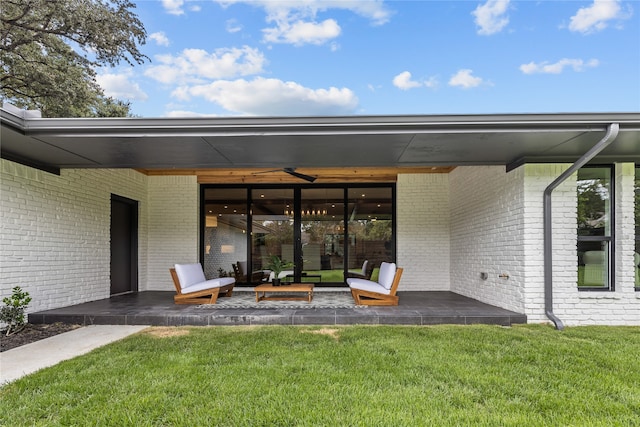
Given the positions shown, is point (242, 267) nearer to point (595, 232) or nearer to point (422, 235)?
point (422, 235)

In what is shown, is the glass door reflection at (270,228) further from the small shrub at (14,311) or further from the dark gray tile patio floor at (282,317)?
the small shrub at (14,311)

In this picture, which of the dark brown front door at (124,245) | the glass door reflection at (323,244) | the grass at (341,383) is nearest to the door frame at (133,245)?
the dark brown front door at (124,245)

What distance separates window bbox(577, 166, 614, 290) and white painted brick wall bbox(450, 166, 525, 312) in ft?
2.73

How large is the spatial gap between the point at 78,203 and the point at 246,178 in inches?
137

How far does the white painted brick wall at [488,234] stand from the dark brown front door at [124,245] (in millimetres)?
7203

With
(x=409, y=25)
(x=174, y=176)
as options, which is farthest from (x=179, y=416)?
(x=409, y=25)

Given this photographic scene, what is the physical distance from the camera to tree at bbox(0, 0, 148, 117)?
7.82 meters

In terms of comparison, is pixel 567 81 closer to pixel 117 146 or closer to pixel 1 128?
pixel 117 146

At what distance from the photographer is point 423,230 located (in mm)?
8398

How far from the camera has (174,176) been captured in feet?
28.2

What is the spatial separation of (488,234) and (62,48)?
10.5 m

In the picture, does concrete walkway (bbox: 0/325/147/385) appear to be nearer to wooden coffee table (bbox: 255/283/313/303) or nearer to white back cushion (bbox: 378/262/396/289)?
wooden coffee table (bbox: 255/283/313/303)

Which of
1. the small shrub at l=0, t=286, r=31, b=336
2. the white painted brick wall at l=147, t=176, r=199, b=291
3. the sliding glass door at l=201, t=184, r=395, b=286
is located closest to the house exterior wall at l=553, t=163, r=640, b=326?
the sliding glass door at l=201, t=184, r=395, b=286

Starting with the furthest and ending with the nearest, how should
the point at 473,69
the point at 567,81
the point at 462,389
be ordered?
the point at 473,69
the point at 567,81
the point at 462,389
